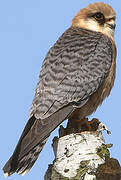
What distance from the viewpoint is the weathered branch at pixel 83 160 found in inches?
181

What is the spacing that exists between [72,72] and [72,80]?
15 cm

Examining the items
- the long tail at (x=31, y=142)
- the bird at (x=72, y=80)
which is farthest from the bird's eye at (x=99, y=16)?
the long tail at (x=31, y=142)

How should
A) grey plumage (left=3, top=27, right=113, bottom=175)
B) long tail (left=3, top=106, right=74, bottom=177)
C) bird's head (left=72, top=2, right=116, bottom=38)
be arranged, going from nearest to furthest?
long tail (left=3, top=106, right=74, bottom=177)
grey plumage (left=3, top=27, right=113, bottom=175)
bird's head (left=72, top=2, right=116, bottom=38)

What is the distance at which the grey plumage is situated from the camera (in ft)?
17.0

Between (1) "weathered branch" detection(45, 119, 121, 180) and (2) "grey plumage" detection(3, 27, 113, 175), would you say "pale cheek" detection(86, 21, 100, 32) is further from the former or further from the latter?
(1) "weathered branch" detection(45, 119, 121, 180)

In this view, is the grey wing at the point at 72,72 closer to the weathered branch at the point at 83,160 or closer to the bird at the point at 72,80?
the bird at the point at 72,80

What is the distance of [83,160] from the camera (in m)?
4.75

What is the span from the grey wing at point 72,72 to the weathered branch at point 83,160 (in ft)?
2.19

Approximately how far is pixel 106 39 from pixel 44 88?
57.9 inches

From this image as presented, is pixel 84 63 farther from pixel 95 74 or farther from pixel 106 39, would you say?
pixel 106 39

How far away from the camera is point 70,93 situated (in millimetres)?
5824

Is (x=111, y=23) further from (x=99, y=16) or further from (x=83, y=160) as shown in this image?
(x=83, y=160)

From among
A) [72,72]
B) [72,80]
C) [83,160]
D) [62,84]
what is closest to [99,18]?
[72,72]

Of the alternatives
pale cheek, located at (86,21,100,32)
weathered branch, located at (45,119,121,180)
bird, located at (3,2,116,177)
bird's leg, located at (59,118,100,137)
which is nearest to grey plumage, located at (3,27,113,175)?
bird, located at (3,2,116,177)
